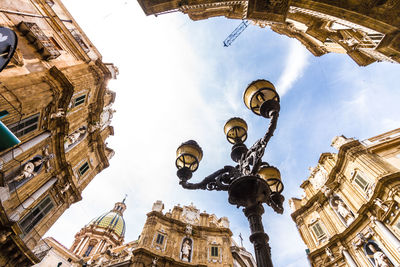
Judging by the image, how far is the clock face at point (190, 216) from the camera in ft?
74.3

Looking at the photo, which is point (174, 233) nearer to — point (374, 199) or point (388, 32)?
point (374, 199)

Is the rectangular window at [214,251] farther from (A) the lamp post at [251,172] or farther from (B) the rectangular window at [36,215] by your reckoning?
(A) the lamp post at [251,172]

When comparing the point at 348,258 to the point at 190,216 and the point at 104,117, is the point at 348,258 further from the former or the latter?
the point at 104,117

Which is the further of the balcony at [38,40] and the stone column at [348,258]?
the stone column at [348,258]

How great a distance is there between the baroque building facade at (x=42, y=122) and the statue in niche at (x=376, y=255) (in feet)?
64.8

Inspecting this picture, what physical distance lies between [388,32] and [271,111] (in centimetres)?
606

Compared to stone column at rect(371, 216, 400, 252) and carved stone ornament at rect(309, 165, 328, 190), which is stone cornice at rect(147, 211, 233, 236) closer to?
carved stone ornament at rect(309, 165, 328, 190)

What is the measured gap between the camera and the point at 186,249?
739 inches

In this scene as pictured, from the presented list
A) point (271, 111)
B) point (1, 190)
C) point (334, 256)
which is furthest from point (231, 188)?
point (334, 256)

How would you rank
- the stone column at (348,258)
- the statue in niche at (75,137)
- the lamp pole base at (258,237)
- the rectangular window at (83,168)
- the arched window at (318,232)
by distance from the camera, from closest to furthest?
the lamp pole base at (258,237) → the stone column at (348,258) → the statue in niche at (75,137) → the rectangular window at (83,168) → the arched window at (318,232)

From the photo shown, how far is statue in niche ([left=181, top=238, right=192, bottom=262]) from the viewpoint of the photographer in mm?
18172

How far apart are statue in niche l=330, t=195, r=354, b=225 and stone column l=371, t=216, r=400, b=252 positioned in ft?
8.74

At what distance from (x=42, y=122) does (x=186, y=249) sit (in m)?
15.2

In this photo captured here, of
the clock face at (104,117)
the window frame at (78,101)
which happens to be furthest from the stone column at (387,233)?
the clock face at (104,117)
